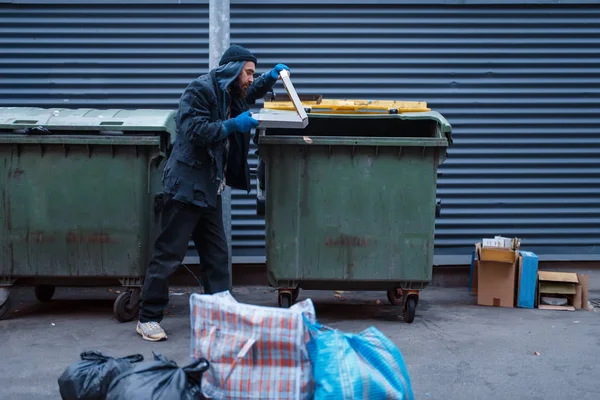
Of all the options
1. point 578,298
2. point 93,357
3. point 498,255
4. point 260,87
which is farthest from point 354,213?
point 93,357

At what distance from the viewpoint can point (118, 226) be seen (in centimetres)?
574

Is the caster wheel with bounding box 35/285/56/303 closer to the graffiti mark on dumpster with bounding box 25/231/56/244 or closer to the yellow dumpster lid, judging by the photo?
the graffiti mark on dumpster with bounding box 25/231/56/244

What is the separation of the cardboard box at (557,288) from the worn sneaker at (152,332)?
326 cm

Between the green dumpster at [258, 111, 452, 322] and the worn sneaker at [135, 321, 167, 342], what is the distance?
95 centimetres

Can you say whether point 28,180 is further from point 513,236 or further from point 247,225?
point 513,236

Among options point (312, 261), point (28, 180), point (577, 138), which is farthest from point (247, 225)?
point (577, 138)

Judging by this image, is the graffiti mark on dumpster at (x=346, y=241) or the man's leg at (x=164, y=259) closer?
the man's leg at (x=164, y=259)

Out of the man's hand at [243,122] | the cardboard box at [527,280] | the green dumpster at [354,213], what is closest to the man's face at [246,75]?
the man's hand at [243,122]

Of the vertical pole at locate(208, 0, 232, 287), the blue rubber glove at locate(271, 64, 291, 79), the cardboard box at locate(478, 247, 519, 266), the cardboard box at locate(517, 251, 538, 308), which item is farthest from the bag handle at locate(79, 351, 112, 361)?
the cardboard box at locate(517, 251, 538, 308)

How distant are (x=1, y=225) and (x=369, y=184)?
278cm

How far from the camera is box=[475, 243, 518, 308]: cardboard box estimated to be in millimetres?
6496

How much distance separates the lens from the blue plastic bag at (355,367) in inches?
130

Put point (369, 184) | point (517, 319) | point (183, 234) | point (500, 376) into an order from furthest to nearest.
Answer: point (517, 319)
point (369, 184)
point (183, 234)
point (500, 376)

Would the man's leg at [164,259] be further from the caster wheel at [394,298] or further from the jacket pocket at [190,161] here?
the caster wheel at [394,298]
